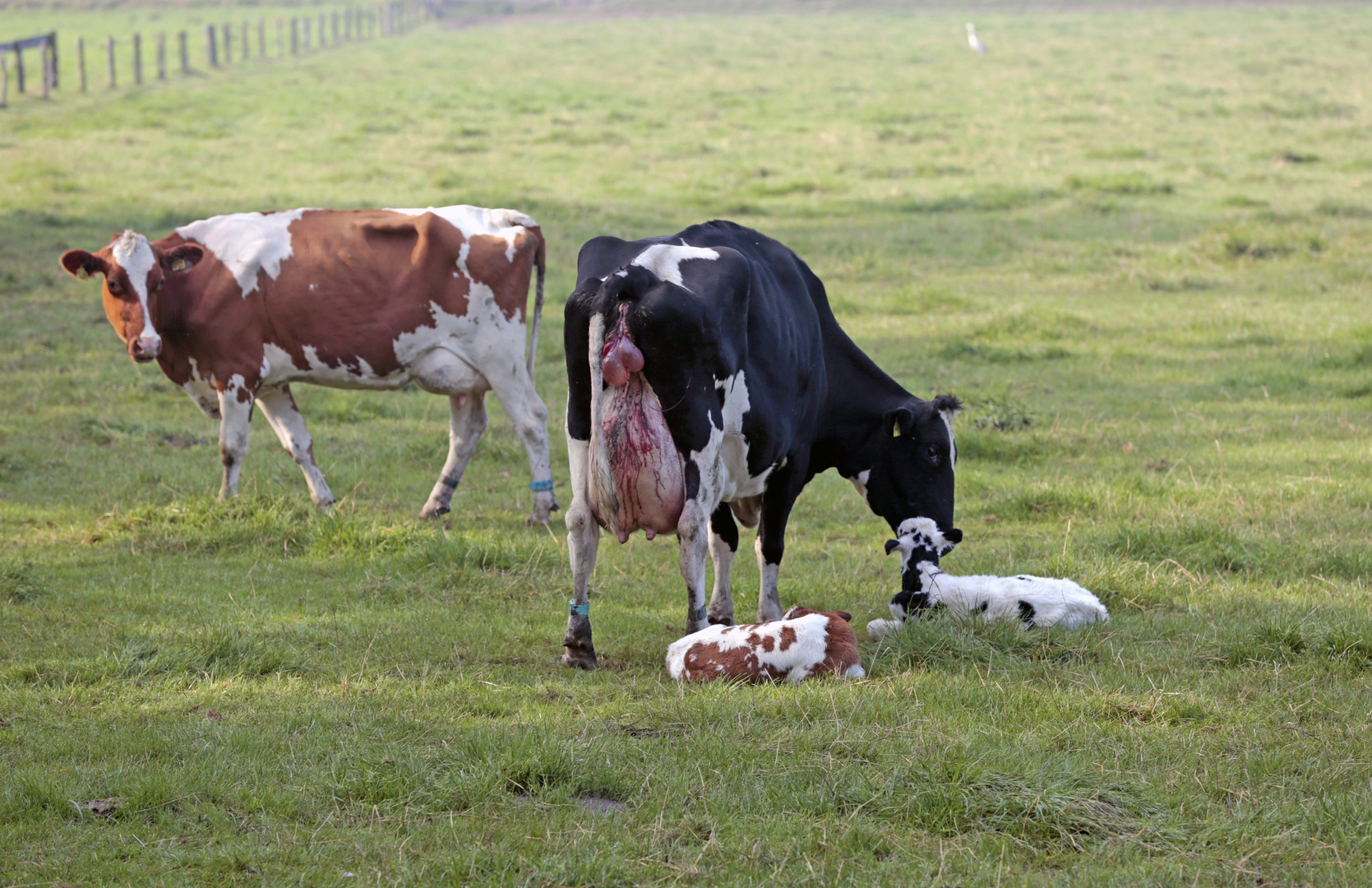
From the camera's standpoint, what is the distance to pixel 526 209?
19.5 metres

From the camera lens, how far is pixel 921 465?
6.98 meters

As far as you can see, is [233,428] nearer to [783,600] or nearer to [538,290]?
[538,290]

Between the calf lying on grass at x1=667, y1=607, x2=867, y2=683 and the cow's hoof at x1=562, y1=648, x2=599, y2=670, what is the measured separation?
36cm

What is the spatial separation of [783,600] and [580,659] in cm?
152

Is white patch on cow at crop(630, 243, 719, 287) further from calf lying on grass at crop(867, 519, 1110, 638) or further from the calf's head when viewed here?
calf lying on grass at crop(867, 519, 1110, 638)

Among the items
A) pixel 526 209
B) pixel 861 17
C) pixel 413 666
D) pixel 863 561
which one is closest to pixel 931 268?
pixel 526 209

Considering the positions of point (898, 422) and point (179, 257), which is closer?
point (898, 422)

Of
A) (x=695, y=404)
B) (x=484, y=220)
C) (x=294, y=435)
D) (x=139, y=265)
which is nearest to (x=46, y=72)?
(x=139, y=265)

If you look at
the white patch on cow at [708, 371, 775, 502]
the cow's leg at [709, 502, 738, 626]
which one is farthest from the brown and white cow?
the white patch on cow at [708, 371, 775, 502]

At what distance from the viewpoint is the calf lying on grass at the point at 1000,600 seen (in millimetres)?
6176

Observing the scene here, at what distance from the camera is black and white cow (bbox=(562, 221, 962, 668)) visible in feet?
18.2

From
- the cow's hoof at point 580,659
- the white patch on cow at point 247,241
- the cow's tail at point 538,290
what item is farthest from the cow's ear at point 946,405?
the white patch on cow at point 247,241

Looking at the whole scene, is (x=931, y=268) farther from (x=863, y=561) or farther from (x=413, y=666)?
(x=413, y=666)

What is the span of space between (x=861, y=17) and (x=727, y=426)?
68.2m
